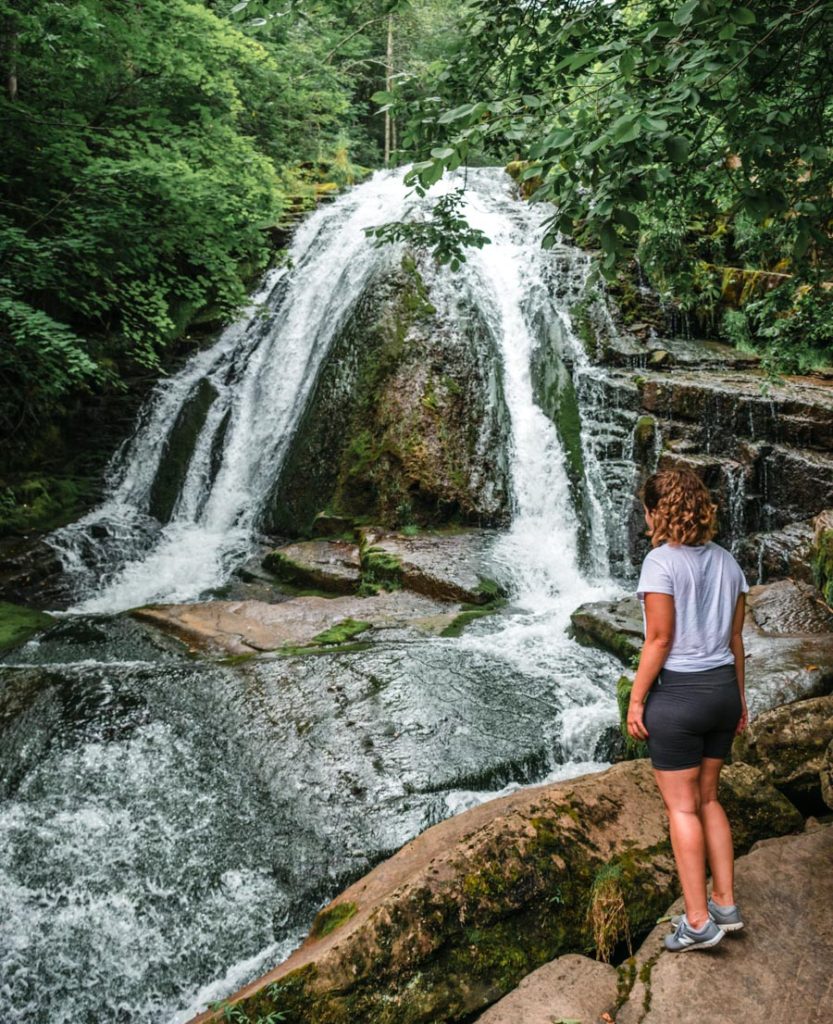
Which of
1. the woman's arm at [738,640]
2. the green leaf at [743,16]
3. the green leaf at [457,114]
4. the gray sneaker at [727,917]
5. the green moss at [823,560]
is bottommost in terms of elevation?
the gray sneaker at [727,917]

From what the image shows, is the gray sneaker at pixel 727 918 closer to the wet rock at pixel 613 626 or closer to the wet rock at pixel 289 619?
the wet rock at pixel 613 626

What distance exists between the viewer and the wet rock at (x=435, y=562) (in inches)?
335

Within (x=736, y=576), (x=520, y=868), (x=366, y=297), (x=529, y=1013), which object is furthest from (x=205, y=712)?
(x=366, y=297)

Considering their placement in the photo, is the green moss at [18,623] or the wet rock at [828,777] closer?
the wet rock at [828,777]

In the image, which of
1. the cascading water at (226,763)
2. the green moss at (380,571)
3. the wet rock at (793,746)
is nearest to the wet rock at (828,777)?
the wet rock at (793,746)

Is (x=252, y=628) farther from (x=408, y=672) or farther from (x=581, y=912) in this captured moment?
(x=581, y=912)

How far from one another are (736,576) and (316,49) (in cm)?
1865

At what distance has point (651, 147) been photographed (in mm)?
3045

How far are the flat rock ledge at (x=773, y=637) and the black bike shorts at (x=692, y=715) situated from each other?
7.26 feet

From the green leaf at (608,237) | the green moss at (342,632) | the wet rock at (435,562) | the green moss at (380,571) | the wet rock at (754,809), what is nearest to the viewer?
the green leaf at (608,237)

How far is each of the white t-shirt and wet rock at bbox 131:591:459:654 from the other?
494cm

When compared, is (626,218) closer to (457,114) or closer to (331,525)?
(457,114)

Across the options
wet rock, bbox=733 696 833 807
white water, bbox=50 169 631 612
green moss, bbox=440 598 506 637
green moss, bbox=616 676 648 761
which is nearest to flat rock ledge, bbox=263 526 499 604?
green moss, bbox=440 598 506 637

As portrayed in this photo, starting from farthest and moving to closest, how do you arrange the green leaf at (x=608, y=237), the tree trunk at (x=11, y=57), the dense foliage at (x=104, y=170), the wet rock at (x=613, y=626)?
1. the tree trunk at (x=11, y=57)
2. the dense foliage at (x=104, y=170)
3. the wet rock at (x=613, y=626)
4. the green leaf at (x=608, y=237)
